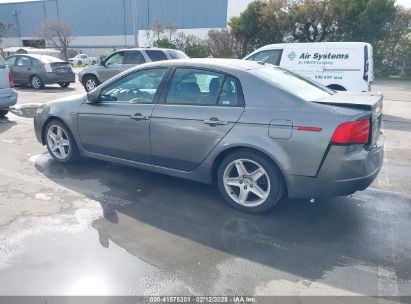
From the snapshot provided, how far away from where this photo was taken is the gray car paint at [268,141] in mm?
3361

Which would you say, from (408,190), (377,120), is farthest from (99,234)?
(408,190)

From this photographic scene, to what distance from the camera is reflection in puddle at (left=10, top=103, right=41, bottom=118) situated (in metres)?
9.31

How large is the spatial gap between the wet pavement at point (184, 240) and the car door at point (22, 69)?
11.8m

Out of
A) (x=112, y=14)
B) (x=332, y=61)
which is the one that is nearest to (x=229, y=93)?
(x=332, y=61)

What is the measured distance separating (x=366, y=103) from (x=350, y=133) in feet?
1.48

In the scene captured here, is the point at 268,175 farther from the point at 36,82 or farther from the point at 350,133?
the point at 36,82

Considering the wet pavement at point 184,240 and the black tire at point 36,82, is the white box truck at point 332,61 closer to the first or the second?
the wet pavement at point 184,240

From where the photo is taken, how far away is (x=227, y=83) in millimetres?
3879

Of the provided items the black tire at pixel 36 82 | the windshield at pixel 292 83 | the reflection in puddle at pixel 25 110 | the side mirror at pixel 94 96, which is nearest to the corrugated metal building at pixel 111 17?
the black tire at pixel 36 82

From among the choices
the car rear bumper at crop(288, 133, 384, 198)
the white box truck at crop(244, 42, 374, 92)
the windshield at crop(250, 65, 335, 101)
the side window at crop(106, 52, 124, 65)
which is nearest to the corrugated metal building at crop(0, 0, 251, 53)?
the side window at crop(106, 52, 124, 65)

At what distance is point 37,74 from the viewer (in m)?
14.8

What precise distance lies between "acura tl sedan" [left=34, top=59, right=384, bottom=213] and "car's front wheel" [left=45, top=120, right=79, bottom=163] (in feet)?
1.26

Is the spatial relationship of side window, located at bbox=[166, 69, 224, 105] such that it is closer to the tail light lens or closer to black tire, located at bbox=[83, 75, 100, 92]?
black tire, located at bbox=[83, 75, 100, 92]

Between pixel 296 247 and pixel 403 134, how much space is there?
18.9 ft
